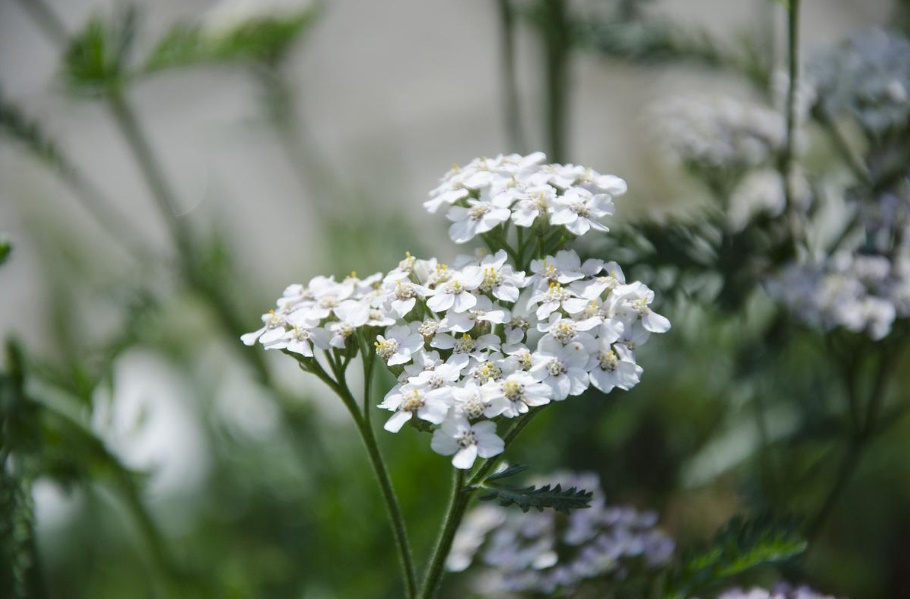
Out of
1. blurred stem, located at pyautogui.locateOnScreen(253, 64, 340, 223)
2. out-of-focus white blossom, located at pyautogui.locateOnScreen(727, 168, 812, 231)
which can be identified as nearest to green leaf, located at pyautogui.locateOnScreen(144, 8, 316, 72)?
blurred stem, located at pyautogui.locateOnScreen(253, 64, 340, 223)

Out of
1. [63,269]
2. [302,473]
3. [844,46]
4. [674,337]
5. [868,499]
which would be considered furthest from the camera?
[63,269]

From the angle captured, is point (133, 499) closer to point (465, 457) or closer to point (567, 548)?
point (567, 548)

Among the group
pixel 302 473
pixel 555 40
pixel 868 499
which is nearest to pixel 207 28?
pixel 555 40

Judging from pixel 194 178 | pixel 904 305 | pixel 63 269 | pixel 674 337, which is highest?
pixel 194 178

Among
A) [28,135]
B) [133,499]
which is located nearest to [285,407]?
[133,499]

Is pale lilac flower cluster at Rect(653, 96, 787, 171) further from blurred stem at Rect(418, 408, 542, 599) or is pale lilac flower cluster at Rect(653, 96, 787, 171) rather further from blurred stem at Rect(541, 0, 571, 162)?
blurred stem at Rect(418, 408, 542, 599)

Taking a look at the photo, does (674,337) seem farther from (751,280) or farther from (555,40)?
(555,40)

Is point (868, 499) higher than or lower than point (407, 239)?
lower
